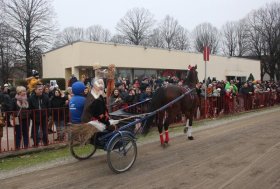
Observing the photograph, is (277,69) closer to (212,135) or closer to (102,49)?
(102,49)

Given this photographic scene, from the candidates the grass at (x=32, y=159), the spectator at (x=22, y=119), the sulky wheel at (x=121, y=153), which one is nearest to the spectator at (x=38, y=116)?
the spectator at (x=22, y=119)

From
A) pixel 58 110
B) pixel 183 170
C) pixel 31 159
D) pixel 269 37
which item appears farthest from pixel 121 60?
pixel 269 37

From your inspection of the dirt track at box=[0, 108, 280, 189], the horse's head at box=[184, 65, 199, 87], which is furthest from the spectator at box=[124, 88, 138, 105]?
the dirt track at box=[0, 108, 280, 189]

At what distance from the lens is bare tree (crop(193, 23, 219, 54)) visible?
77.9 meters

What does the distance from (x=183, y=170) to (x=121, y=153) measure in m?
1.26

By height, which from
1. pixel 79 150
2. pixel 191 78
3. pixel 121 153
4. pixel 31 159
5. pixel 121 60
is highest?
pixel 121 60

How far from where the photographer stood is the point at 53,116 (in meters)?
9.61

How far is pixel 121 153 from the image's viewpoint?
697cm

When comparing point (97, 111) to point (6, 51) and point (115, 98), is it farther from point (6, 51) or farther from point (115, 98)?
point (6, 51)

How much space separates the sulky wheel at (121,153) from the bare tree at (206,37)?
71651 mm

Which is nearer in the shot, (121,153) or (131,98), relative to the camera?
(121,153)

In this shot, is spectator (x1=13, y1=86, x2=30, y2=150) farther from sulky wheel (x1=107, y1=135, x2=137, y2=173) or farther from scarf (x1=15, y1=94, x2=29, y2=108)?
sulky wheel (x1=107, y1=135, x2=137, y2=173)

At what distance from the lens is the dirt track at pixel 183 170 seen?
6.07 meters

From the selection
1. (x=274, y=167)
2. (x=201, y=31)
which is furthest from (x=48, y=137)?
(x=201, y=31)
